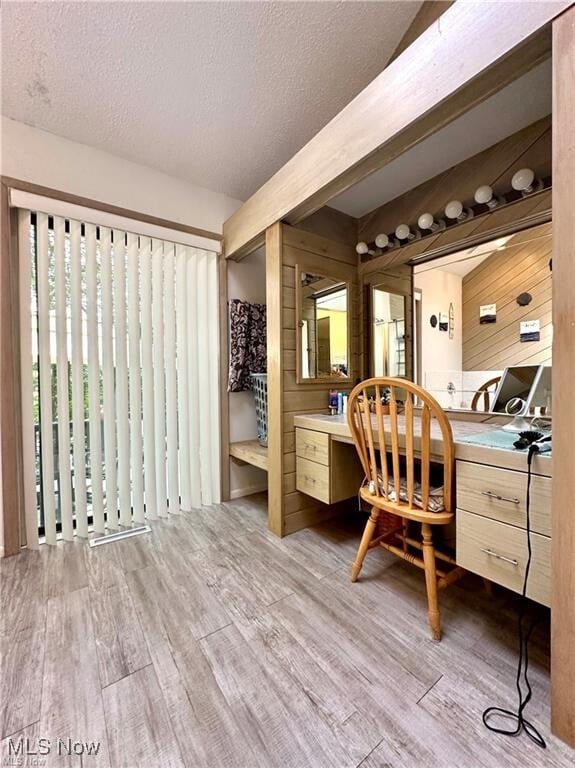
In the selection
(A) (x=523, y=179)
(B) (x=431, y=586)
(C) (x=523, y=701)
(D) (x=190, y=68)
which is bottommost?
(C) (x=523, y=701)

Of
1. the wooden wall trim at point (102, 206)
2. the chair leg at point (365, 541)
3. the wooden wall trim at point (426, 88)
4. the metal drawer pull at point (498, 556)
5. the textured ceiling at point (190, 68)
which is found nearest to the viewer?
the wooden wall trim at point (426, 88)

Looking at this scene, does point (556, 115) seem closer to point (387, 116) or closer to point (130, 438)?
point (387, 116)

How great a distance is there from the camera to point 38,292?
185cm

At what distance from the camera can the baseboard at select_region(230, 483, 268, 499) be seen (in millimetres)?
2646

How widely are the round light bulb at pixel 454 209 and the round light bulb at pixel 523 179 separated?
→ 0.28 m

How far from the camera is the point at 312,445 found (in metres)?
1.91

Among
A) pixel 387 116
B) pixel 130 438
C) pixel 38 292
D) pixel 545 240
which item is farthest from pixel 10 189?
pixel 545 240

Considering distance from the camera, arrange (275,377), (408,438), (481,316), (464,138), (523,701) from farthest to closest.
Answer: (275,377)
(481,316)
(464,138)
(408,438)
(523,701)

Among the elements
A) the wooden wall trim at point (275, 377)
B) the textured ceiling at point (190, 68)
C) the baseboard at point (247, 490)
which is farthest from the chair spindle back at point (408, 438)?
the textured ceiling at point (190, 68)

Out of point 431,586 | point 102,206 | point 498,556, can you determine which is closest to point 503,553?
point 498,556

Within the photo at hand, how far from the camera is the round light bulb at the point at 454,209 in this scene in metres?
1.79

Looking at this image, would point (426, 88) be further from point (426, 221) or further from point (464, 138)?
point (426, 221)

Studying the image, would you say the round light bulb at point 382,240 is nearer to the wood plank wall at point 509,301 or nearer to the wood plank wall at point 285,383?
the wood plank wall at point 285,383
